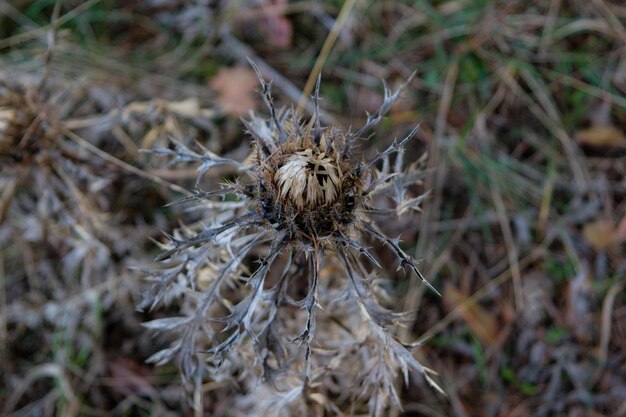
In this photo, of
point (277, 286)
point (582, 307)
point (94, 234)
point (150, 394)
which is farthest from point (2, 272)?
point (582, 307)

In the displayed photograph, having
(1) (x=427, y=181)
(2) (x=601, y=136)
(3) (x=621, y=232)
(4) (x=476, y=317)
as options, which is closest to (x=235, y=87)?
(1) (x=427, y=181)

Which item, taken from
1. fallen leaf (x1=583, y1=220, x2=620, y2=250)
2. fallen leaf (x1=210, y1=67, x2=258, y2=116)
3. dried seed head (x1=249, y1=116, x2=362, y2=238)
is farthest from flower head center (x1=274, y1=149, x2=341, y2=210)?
fallen leaf (x1=583, y1=220, x2=620, y2=250)

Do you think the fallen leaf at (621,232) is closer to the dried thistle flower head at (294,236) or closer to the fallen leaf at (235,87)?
the dried thistle flower head at (294,236)

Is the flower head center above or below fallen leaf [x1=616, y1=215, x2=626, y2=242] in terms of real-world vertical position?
above

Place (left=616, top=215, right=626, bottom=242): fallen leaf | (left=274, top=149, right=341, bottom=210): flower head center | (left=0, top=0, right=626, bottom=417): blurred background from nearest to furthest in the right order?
(left=274, top=149, right=341, bottom=210): flower head center, (left=0, top=0, right=626, bottom=417): blurred background, (left=616, top=215, right=626, bottom=242): fallen leaf

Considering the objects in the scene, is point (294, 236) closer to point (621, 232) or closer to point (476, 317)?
point (476, 317)

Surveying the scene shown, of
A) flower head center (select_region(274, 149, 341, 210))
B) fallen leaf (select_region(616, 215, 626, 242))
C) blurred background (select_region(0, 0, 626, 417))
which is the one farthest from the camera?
fallen leaf (select_region(616, 215, 626, 242))

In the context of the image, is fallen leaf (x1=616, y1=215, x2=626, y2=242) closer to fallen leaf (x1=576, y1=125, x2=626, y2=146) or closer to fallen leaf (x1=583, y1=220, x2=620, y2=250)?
fallen leaf (x1=583, y1=220, x2=620, y2=250)
